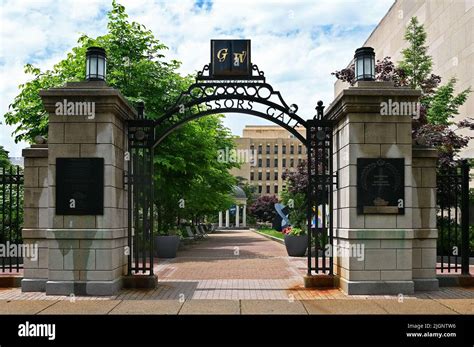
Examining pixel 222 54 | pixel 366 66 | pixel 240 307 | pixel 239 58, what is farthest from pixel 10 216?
pixel 366 66

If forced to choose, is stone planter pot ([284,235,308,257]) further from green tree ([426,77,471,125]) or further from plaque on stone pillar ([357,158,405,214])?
plaque on stone pillar ([357,158,405,214])

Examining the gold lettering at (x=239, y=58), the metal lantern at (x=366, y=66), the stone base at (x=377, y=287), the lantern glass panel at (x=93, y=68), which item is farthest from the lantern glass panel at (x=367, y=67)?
the lantern glass panel at (x=93, y=68)

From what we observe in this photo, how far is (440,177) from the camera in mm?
12383

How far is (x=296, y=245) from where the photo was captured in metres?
21.4

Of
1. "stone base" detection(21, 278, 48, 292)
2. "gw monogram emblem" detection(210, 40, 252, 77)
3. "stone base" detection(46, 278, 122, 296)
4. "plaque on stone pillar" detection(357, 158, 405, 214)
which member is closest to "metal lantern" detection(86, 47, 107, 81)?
"gw monogram emblem" detection(210, 40, 252, 77)

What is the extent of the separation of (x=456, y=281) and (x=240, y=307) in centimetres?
549

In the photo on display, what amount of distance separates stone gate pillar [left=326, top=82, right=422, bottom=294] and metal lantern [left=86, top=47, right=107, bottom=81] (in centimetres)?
511

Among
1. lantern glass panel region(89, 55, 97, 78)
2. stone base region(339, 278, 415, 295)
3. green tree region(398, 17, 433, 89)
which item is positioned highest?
green tree region(398, 17, 433, 89)

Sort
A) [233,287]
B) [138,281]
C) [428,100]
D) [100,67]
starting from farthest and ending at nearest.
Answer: [428,100] → [233,287] → [138,281] → [100,67]

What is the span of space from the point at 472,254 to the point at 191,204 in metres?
15.6

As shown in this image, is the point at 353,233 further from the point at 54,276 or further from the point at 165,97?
the point at 165,97

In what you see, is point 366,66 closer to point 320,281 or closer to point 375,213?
point 375,213

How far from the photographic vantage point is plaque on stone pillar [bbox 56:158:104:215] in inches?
433

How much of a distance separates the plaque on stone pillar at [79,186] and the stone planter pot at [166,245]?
Result: 34.5 ft
